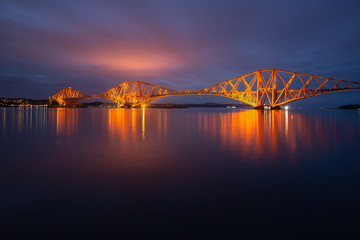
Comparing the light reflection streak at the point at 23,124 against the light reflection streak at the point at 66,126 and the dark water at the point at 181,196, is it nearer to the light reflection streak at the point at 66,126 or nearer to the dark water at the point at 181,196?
the light reflection streak at the point at 66,126

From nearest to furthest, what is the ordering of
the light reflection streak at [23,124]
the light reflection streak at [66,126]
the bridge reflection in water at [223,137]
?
1. the bridge reflection in water at [223,137]
2. the light reflection streak at [66,126]
3. the light reflection streak at [23,124]

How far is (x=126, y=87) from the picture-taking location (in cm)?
10050

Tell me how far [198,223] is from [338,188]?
9.36ft

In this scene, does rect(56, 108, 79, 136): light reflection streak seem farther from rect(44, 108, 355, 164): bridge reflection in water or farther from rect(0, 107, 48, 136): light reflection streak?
rect(0, 107, 48, 136): light reflection streak

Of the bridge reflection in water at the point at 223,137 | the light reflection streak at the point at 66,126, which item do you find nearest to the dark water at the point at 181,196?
the bridge reflection in water at the point at 223,137

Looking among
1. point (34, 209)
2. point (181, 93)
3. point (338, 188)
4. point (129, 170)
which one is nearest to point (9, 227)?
point (34, 209)

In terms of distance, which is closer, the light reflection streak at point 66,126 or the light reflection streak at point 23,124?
the light reflection streak at point 66,126

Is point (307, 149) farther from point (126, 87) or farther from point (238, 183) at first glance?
point (126, 87)

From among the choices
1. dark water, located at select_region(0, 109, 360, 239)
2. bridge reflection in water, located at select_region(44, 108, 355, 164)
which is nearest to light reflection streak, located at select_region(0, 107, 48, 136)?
bridge reflection in water, located at select_region(44, 108, 355, 164)

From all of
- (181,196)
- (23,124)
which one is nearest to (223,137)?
(181,196)

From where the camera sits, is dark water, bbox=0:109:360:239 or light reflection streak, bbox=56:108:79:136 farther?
light reflection streak, bbox=56:108:79:136

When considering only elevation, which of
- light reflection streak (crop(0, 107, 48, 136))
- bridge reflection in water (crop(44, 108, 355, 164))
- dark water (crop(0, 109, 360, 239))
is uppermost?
light reflection streak (crop(0, 107, 48, 136))

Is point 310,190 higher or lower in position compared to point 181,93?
lower

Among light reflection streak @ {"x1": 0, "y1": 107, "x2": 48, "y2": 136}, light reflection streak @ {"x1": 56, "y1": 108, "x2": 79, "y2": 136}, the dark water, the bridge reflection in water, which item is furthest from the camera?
light reflection streak @ {"x1": 0, "y1": 107, "x2": 48, "y2": 136}
